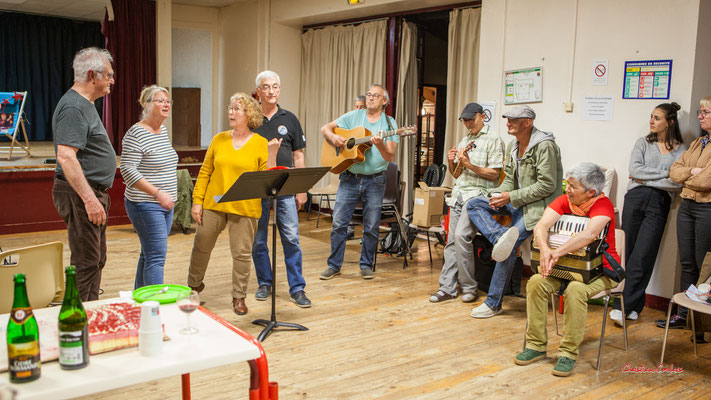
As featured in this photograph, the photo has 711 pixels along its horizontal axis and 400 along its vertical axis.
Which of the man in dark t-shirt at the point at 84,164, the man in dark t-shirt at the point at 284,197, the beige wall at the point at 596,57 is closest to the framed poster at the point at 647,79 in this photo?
the beige wall at the point at 596,57

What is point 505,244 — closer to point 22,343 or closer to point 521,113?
point 521,113

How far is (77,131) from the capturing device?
2984 millimetres

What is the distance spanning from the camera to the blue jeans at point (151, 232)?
3.49 metres

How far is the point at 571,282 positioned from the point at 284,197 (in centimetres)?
190

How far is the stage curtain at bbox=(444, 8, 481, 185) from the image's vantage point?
6469 millimetres

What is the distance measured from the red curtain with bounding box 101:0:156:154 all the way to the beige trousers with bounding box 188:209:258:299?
224 inches

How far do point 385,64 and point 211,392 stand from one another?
5337 mm

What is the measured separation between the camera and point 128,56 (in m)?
8.99

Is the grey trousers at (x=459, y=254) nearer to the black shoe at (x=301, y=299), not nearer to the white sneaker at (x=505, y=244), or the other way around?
the white sneaker at (x=505, y=244)

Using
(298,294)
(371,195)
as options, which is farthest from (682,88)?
(298,294)

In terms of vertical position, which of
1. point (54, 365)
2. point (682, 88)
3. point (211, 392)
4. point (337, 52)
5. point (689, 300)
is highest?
point (337, 52)

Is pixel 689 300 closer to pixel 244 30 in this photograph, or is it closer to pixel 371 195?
pixel 371 195

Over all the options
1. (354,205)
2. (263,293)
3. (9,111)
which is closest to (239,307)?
(263,293)

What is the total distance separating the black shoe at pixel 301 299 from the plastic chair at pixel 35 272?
6.83 feet
